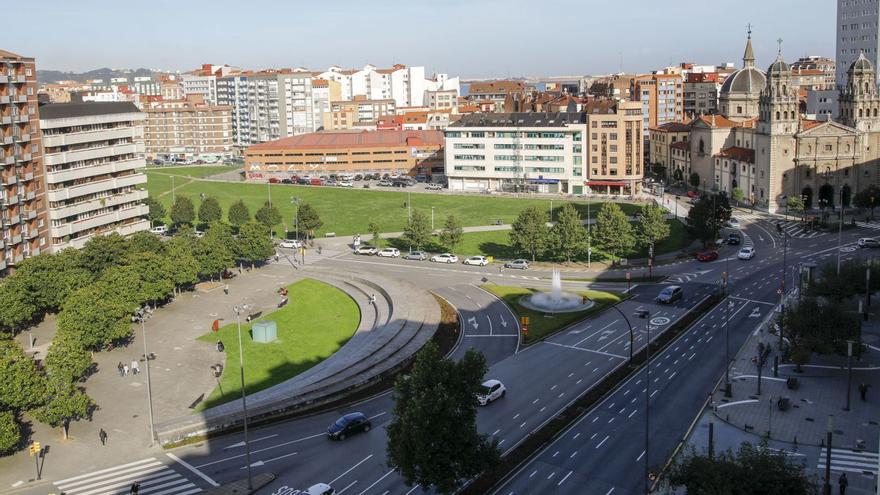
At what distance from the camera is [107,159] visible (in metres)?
106

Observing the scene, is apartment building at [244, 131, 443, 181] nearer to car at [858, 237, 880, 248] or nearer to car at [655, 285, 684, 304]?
car at [858, 237, 880, 248]

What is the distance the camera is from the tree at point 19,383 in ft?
170

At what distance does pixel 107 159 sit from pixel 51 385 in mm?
58195

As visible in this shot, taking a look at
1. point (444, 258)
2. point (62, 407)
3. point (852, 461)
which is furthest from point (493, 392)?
point (444, 258)

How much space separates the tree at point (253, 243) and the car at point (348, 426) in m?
49.5

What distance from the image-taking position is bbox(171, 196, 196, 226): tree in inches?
5157

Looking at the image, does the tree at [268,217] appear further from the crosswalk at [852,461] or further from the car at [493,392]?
the crosswalk at [852,461]

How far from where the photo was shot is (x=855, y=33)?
175375 millimetres

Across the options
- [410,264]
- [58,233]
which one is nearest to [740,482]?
[410,264]

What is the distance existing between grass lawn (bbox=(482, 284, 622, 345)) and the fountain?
87 centimetres

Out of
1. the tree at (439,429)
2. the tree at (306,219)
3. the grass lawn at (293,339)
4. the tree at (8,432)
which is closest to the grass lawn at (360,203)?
the tree at (306,219)

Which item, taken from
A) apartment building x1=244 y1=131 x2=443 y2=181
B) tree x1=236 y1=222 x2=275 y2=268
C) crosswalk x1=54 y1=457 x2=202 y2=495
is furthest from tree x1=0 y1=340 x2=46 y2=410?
apartment building x1=244 y1=131 x2=443 y2=181

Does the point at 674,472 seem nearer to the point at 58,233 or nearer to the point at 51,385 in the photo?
the point at 51,385

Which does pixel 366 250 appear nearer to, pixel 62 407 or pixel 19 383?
pixel 62 407
